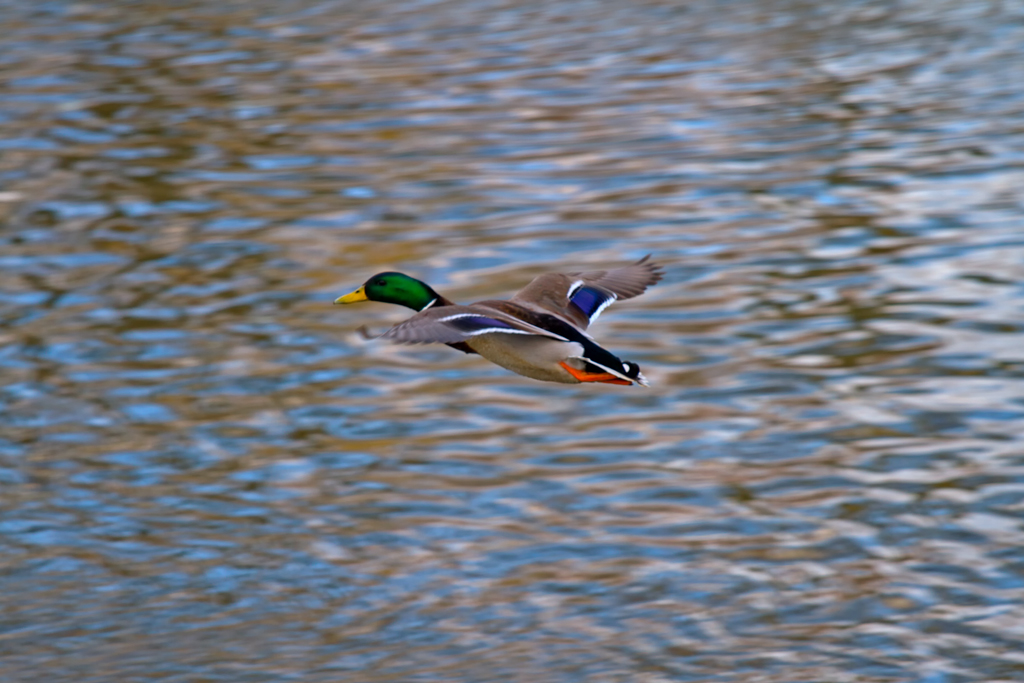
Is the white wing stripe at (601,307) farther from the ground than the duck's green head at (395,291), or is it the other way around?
the duck's green head at (395,291)

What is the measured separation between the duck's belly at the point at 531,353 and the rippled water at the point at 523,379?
3.50 m

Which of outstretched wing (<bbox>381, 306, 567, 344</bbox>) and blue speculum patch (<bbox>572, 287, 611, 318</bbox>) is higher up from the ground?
outstretched wing (<bbox>381, 306, 567, 344</bbox>)

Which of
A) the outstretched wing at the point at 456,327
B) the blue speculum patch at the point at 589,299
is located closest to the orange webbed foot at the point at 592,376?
the outstretched wing at the point at 456,327

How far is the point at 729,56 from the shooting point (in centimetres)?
1956

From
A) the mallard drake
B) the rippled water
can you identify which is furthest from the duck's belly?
the rippled water

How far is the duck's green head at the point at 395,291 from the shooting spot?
6141 millimetres

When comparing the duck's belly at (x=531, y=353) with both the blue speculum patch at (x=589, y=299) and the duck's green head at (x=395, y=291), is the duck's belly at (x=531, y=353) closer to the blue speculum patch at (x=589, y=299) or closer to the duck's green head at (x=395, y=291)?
the duck's green head at (x=395, y=291)

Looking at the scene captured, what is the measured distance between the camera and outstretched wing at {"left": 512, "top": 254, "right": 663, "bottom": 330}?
6262mm

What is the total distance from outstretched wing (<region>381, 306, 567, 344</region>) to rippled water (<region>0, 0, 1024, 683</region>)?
3.62 meters

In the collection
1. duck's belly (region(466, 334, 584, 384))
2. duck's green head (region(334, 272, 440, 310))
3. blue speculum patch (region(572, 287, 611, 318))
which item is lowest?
blue speculum patch (region(572, 287, 611, 318))

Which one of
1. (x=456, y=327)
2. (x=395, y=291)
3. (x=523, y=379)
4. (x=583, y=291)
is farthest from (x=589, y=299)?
(x=523, y=379)

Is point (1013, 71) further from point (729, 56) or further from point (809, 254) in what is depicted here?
point (809, 254)

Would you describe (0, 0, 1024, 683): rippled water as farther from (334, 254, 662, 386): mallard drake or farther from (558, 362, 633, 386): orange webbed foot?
(558, 362, 633, 386): orange webbed foot

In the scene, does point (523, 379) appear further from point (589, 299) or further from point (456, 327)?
point (456, 327)
